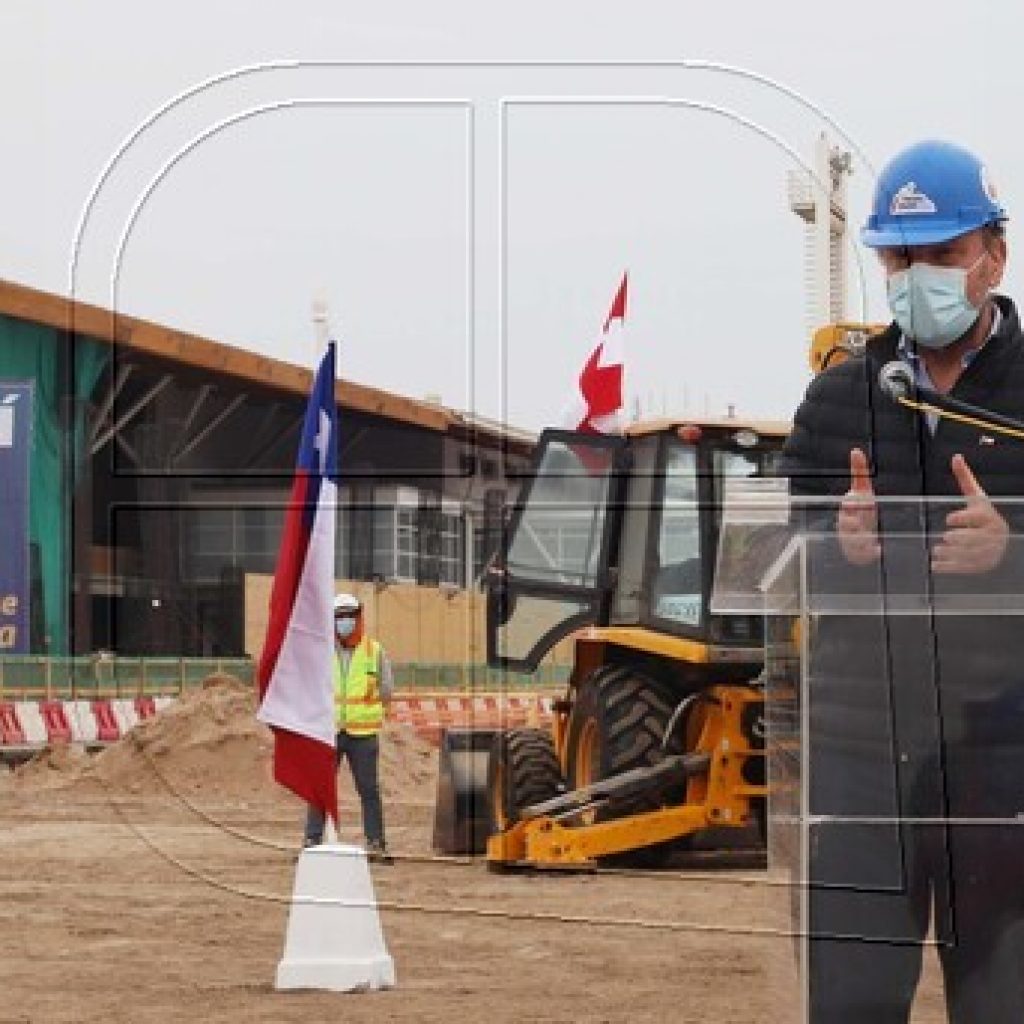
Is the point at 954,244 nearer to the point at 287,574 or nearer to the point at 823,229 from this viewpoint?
the point at 823,229

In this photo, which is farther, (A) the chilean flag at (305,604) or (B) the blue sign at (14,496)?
(B) the blue sign at (14,496)

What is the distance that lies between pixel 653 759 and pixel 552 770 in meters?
0.49

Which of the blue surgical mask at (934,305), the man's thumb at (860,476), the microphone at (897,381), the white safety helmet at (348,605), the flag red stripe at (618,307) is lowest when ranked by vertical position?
the white safety helmet at (348,605)

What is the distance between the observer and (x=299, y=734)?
5445mm

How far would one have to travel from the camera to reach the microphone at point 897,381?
3596 millimetres

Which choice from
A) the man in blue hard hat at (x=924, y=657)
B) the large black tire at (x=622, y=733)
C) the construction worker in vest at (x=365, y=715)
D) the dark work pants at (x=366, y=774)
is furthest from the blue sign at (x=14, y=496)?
the dark work pants at (x=366, y=774)

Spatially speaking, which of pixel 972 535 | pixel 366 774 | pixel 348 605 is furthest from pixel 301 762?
pixel 366 774

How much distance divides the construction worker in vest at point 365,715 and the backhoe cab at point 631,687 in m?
0.57

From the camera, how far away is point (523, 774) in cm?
1174

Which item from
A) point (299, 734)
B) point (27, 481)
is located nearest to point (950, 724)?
point (299, 734)

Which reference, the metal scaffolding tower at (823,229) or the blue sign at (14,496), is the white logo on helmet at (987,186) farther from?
the blue sign at (14,496)

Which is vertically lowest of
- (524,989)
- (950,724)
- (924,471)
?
(524,989)

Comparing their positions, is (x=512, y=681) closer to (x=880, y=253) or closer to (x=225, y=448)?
(x=225, y=448)

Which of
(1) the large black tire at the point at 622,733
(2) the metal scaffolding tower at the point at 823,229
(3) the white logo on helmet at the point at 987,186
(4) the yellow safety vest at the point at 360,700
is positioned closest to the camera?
(3) the white logo on helmet at the point at 987,186
